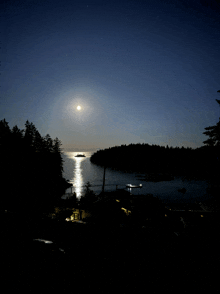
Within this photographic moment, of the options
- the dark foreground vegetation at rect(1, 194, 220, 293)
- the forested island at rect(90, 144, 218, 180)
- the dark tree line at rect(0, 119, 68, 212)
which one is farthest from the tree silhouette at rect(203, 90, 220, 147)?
the forested island at rect(90, 144, 218, 180)

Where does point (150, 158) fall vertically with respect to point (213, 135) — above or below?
Result: below

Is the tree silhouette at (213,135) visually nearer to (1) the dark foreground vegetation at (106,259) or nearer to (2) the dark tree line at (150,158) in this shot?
(1) the dark foreground vegetation at (106,259)

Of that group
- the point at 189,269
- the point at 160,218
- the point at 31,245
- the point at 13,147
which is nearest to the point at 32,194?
the point at 13,147

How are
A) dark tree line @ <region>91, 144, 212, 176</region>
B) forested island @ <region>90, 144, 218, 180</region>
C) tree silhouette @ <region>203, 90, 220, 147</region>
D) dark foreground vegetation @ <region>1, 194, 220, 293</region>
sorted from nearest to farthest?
dark foreground vegetation @ <region>1, 194, 220, 293</region>, tree silhouette @ <region>203, 90, 220, 147</region>, forested island @ <region>90, 144, 218, 180</region>, dark tree line @ <region>91, 144, 212, 176</region>

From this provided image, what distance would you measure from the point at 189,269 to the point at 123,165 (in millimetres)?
172954

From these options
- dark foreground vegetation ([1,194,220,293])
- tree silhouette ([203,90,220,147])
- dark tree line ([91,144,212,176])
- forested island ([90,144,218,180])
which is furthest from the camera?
dark tree line ([91,144,212,176])

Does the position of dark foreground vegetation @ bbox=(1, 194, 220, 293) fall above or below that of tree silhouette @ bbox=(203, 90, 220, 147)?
below

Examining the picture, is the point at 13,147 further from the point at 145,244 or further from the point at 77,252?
the point at 145,244

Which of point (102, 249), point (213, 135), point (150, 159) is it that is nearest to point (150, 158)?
point (150, 159)

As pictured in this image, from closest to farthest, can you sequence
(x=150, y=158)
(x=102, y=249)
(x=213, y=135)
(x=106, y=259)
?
(x=106, y=259)
(x=102, y=249)
(x=213, y=135)
(x=150, y=158)

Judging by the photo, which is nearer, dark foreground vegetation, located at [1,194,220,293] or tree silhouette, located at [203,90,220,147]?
dark foreground vegetation, located at [1,194,220,293]

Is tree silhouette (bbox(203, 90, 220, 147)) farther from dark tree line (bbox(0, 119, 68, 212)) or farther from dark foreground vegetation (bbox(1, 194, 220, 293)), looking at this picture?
dark tree line (bbox(0, 119, 68, 212))

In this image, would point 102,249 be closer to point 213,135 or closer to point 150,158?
point 213,135

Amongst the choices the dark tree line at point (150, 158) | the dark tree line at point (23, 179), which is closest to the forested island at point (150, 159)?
the dark tree line at point (150, 158)
